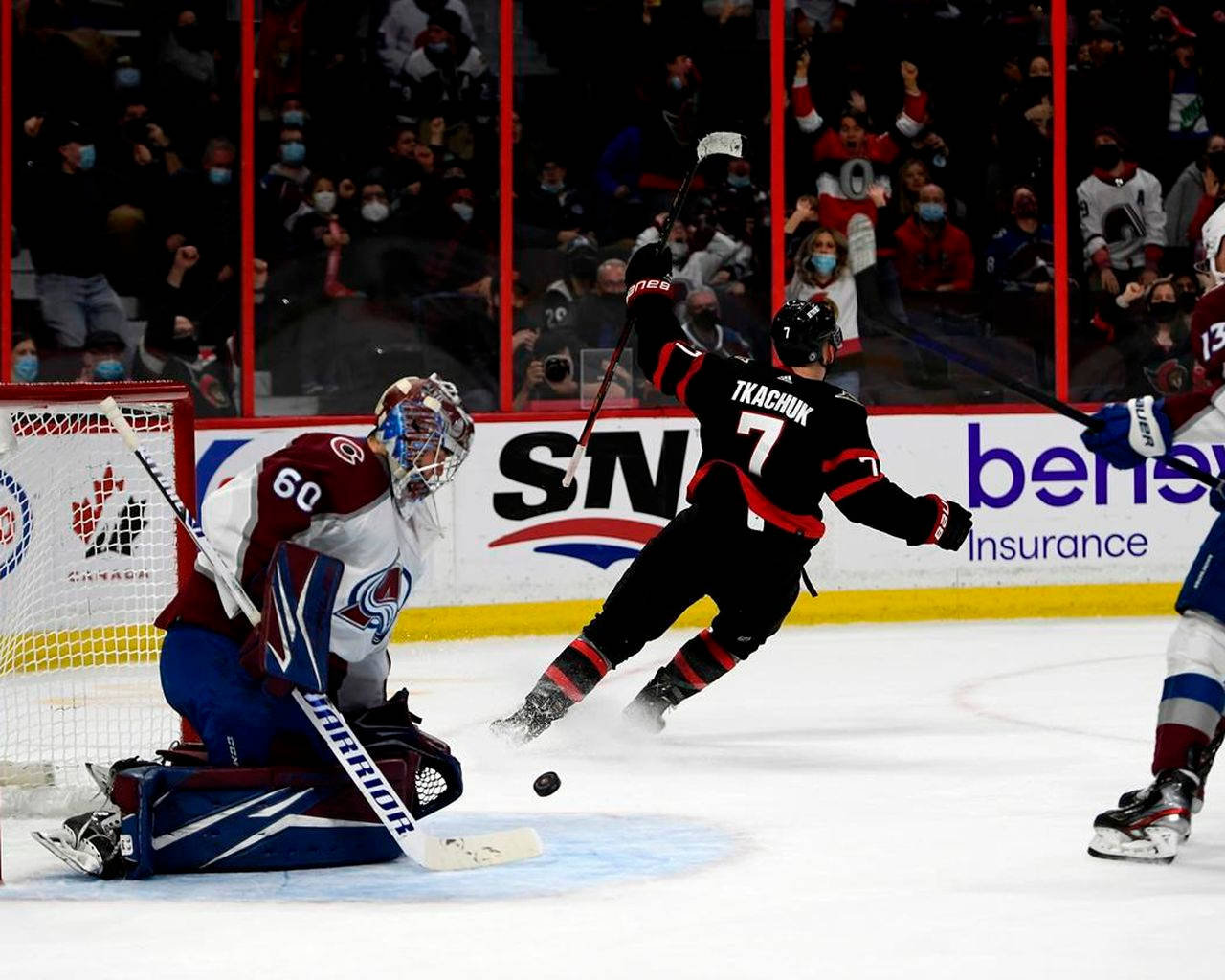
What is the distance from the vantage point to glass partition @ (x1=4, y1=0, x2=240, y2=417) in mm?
7359

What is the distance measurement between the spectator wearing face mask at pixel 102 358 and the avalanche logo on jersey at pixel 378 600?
153 inches

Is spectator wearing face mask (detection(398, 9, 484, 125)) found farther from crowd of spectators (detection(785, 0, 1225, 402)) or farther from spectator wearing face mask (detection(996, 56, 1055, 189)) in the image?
spectator wearing face mask (detection(996, 56, 1055, 189))

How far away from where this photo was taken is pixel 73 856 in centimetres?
368

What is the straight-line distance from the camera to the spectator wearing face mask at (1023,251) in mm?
8328

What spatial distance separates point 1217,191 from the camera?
8.55 meters

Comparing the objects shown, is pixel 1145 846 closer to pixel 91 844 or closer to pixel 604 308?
pixel 91 844

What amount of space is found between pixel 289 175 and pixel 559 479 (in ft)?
4.58

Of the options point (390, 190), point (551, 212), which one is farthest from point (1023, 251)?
point (390, 190)

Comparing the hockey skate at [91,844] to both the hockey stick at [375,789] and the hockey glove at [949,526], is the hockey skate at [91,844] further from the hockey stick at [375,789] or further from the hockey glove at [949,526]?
the hockey glove at [949,526]

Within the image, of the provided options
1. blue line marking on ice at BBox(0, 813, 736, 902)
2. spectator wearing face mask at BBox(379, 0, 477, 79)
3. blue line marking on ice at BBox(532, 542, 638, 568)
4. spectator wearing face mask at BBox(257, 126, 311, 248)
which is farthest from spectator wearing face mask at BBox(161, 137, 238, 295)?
blue line marking on ice at BBox(0, 813, 736, 902)

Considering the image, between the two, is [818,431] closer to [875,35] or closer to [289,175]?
[289,175]

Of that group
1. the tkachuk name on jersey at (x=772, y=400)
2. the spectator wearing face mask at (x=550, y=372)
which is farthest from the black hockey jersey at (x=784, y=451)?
the spectator wearing face mask at (x=550, y=372)

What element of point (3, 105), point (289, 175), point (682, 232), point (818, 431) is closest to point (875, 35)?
point (682, 232)

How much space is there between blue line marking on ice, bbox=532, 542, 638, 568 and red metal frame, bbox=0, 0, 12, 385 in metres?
1.85
